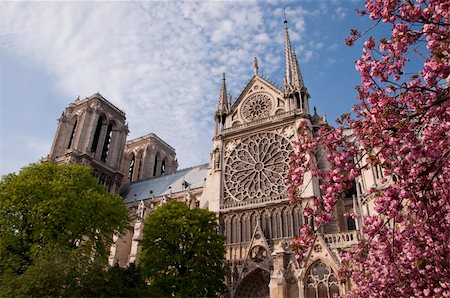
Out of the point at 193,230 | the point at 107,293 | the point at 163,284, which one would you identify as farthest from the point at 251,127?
the point at 107,293

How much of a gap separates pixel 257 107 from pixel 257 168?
628cm

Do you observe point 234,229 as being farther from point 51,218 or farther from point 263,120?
point 51,218

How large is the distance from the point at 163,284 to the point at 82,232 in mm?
5056

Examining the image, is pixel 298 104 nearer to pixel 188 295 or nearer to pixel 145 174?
pixel 188 295

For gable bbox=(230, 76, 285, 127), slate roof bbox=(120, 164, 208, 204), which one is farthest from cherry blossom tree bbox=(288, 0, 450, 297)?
slate roof bbox=(120, 164, 208, 204)

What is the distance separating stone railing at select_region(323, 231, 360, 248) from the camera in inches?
849

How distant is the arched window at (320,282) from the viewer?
19906 mm

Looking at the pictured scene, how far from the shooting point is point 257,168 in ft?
96.2

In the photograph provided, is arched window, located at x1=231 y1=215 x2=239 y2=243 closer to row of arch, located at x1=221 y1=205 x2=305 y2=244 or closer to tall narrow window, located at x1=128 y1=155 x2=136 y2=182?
row of arch, located at x1=221 y1=205 x2=305 y2=244

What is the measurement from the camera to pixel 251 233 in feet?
88.2

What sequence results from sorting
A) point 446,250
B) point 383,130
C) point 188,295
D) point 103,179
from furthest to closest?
point 103,179
point 188,295
point 446,250
point 383,130

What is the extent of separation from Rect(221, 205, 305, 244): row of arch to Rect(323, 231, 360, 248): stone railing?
3198 mm

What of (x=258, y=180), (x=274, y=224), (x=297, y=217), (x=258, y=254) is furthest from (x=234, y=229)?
(x=297, y=217)

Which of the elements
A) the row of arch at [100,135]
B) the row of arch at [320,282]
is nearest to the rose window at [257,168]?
the row of arch at [320,282]
